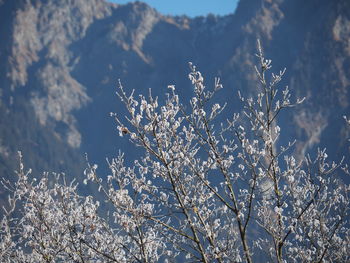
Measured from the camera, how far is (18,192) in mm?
10281

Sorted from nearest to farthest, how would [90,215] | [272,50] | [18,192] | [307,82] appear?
[90,215]
[18,192]
[307,82]
[272,50]

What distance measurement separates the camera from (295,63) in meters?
174

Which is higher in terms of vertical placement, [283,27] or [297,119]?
[283,27]

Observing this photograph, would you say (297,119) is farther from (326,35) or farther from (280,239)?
(280,239)

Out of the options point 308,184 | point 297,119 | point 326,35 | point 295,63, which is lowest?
point 308,184

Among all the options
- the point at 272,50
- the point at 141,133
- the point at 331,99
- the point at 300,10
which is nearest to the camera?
the point at 141,133

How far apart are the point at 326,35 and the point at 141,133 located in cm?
18530

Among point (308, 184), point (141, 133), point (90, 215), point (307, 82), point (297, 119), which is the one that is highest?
point (307, 82)

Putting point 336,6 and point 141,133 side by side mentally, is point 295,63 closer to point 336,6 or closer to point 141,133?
point 336,6

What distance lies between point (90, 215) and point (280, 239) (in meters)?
3.99

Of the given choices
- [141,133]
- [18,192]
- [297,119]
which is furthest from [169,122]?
[297,119]

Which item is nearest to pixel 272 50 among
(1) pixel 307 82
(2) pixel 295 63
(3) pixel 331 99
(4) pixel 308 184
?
(2) pixel 295 63

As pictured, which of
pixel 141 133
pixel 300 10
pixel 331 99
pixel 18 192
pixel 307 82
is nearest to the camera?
pixel 141 133

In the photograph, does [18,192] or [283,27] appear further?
[283,27]
